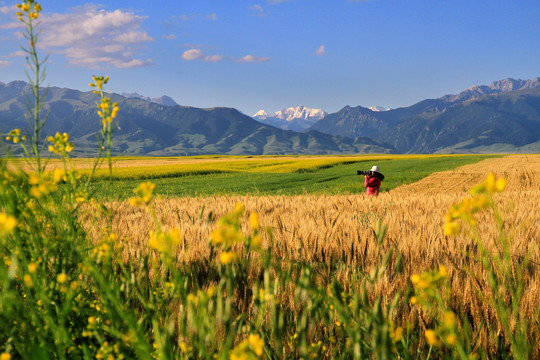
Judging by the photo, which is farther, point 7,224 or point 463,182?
point 463,182

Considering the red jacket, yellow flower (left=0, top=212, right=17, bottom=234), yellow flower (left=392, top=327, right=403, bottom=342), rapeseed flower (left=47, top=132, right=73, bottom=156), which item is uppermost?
rapeseed flower (left=47, top=132, right=73, bottom=156)

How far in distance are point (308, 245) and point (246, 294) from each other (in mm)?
795

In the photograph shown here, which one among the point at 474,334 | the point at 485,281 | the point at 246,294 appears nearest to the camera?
the point at 474,334

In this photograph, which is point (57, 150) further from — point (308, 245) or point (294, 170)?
point (294, 170)

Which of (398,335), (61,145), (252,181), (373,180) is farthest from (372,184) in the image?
(252,181)

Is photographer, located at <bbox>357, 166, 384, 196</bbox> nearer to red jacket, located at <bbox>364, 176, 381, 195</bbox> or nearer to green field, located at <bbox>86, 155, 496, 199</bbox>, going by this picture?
red jacket, located at <bbox>364, 176, 381, 195</bbox>

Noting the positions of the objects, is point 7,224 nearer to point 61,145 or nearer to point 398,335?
point 398,335

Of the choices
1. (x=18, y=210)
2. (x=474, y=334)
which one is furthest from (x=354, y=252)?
(x=18, y=210)

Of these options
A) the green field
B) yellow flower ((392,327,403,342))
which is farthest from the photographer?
yellow flower ((392,327,403,342))

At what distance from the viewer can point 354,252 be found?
2.95 metres

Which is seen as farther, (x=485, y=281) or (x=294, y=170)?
(x=294, y=170)

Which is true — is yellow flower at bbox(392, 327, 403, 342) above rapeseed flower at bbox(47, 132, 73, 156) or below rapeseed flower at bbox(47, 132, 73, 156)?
below

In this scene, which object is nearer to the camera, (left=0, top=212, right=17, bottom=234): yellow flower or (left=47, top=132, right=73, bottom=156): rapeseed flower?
(left=0, top=212, right=17, bottom=234): yellow flower

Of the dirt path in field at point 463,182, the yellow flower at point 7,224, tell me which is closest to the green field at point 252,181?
the dirt path in field at point 463,182
